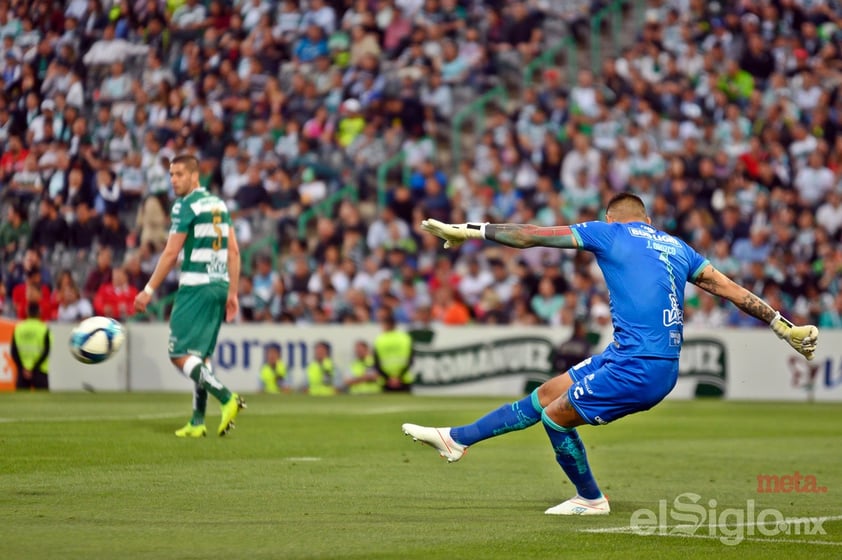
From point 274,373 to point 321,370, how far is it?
2.48 ft

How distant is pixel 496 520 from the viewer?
27.6 ft

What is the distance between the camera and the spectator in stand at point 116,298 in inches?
920

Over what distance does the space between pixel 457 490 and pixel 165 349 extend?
13.4 metres

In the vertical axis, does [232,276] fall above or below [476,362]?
above

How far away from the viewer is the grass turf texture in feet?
24.0

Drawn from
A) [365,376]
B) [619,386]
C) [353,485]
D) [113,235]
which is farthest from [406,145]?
[619,386]

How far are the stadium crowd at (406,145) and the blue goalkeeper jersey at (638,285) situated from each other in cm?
1446

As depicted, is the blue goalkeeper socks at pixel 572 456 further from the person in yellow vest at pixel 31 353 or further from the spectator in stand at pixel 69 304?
the spectator in stand at pixel 69 304

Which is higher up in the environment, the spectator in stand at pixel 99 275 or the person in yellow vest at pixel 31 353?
the spectator in stand at pixel 99 275

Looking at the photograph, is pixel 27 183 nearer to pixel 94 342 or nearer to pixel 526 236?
pixel 94 342

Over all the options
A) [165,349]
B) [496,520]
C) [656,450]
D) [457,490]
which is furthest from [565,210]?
[496,520]

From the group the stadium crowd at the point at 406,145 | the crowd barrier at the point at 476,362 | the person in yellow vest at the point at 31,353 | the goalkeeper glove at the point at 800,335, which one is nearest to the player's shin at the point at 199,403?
the goalkeeper glove at the point at 800,335

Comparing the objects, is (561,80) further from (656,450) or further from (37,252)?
(656,450)

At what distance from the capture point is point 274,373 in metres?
22.8
